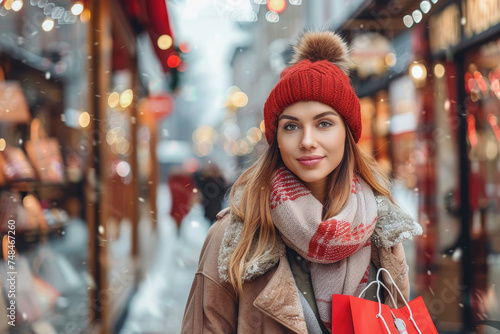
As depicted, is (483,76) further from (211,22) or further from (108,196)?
(108,196)

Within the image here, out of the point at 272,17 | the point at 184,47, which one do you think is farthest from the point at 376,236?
the point at 184,47

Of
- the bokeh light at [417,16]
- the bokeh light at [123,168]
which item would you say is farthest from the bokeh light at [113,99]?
the bokeh light at [417,16]

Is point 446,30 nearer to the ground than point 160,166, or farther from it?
farther from it

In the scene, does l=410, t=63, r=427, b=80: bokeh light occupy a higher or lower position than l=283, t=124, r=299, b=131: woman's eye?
higher

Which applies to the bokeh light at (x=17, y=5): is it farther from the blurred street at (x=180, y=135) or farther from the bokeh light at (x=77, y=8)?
the bokeh light at (x=77, y=8)

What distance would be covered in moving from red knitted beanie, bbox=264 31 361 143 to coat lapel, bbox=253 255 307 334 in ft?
1.69

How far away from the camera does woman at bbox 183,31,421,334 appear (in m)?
1.38

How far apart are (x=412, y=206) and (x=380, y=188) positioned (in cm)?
339

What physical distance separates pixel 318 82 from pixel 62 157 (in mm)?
2707

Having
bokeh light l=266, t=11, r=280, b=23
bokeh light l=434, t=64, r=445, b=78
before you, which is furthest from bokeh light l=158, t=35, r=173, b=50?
bokeh light l=434, t=64, r=445, b=78

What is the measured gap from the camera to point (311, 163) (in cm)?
139

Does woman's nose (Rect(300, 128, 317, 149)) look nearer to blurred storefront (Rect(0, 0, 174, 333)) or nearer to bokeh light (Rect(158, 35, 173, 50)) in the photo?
blurred storefront (Rect(0, 0, 174, 333))

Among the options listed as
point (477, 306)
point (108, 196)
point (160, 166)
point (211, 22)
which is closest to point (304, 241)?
point (108, 196)

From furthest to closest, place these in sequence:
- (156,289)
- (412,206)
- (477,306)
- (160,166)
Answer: (160,166) → (156,289) → (412,206) → (477,306)
